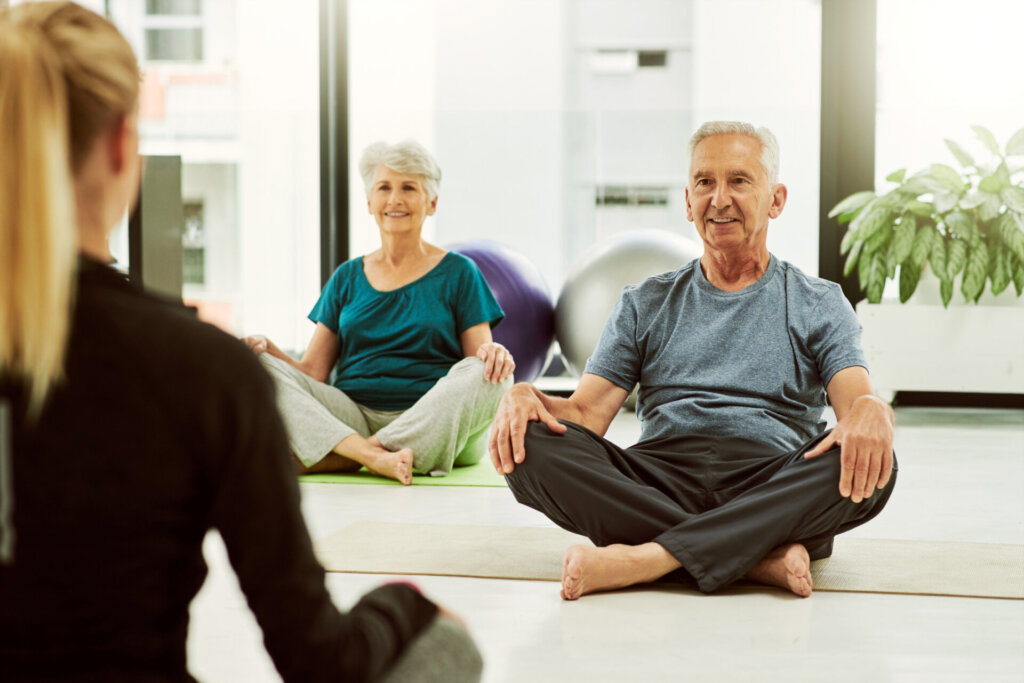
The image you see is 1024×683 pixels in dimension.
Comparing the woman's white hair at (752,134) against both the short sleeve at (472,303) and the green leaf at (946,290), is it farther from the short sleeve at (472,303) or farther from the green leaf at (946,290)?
the green leaf at (946,290)

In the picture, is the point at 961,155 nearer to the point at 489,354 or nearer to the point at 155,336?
the point at 489,354

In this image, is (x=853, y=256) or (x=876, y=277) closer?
(x=876, y=277)

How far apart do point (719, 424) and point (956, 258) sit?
2.61 metres

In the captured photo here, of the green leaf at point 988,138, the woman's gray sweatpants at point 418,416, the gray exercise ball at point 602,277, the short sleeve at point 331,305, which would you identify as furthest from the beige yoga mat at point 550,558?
the green leaf at point 988,138

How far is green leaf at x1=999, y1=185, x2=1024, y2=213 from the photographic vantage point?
4.24 metres

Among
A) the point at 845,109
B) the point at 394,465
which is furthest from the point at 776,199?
the point at 845,109

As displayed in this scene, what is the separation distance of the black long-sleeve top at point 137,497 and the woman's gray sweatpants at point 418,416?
7.78 feet

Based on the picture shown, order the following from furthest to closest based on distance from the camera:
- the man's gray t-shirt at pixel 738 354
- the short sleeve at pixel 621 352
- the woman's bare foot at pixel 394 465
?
the woman's bare foot at pixel 394 465 < the short sleeve at pixel 621 352 < the man's gray t-shirt at pixel 738 354

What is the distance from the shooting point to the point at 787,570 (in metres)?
1.84

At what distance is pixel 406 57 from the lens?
5664mm

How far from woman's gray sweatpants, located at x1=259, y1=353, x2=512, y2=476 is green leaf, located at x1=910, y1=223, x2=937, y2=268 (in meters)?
1.93

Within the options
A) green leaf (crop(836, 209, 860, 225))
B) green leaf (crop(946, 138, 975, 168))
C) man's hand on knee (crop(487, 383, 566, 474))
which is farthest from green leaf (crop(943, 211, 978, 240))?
man's hand on knee (crop(487, 383, 566, 474))

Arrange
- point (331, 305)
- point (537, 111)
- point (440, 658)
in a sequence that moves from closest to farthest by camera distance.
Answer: point (440, 658) < point (331, 305) < point (537, 111)

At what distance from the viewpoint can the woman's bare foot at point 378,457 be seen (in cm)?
304
